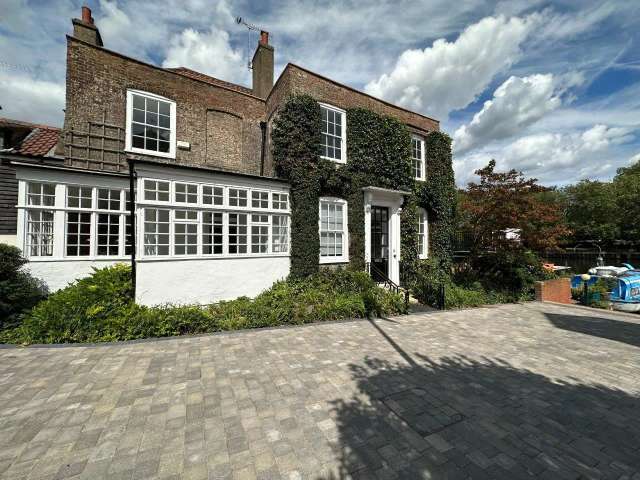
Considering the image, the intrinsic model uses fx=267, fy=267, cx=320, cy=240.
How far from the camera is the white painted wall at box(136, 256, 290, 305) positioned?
726cm

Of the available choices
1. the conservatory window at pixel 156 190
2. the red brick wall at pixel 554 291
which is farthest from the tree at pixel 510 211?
the conservatory window at pixel 156 190

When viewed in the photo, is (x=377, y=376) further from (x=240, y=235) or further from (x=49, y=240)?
(x=49, y=240)

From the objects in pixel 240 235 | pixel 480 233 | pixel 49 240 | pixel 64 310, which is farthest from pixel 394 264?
pixel 49 240

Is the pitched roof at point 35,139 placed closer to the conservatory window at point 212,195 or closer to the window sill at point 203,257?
the conservatory window at point 212,195

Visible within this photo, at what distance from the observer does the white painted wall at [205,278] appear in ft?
23.8

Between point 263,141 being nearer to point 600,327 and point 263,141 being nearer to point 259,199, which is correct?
point 259,199

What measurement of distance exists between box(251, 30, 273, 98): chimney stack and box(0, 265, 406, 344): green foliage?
408 inches

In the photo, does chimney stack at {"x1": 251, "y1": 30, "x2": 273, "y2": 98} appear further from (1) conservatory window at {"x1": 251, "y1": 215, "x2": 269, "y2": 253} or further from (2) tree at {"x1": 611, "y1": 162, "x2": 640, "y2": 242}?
(2) tree at {"x1": 611, "y1": 162, "x2": 640, "y2": 242}

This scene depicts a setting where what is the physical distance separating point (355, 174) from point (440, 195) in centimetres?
504

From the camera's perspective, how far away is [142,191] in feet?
23.9

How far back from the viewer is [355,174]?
11.0 meters

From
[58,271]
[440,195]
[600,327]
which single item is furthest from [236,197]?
[600,327]

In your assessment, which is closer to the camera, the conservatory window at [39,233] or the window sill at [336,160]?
the conservatory window at [39,233]

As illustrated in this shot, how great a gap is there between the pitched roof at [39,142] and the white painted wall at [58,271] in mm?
5476
